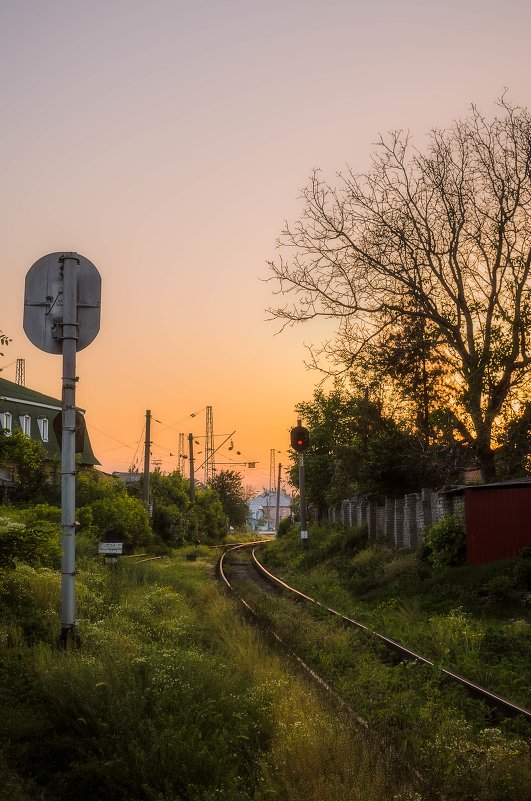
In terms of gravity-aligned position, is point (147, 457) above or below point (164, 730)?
above

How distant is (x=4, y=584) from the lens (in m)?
12.2

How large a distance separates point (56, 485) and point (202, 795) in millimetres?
32359

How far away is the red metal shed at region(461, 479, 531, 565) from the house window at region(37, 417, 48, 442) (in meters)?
30.3

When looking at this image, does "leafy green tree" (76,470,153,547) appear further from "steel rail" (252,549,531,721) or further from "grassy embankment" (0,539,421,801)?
"grassy embankment" (0,539,421,801)

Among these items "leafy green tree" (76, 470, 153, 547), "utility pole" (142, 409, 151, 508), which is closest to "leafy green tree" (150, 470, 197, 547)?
"utility pole" (142, 409, 151, 508)

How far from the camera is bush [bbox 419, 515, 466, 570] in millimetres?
21922

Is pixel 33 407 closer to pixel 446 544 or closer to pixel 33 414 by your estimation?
pixel 33 414

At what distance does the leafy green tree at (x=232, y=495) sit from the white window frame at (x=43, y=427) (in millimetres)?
43230

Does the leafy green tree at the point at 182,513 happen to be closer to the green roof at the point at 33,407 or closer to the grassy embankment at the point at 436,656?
the green roof at the point at 33,407

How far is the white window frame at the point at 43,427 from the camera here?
153 ft

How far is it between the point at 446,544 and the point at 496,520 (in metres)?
2.26

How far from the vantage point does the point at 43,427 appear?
46938 millimetres

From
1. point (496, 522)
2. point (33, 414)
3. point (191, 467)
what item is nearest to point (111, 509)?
point (33, 414)

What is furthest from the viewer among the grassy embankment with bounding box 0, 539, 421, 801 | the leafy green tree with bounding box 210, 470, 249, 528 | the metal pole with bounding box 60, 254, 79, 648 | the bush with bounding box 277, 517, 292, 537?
the leafy green tree with bounding box 210, 470, 249, 528
